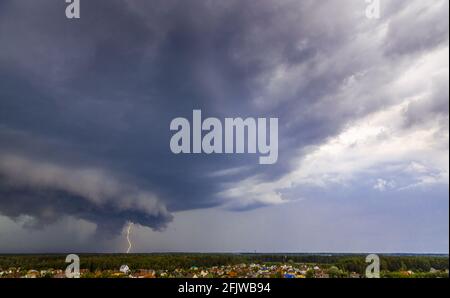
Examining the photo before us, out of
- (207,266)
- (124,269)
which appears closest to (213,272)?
(207,266)

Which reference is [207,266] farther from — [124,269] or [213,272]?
[124,269]

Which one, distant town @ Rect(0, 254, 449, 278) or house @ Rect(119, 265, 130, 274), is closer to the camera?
distant town @ Rect(0, 254, 449, 278)

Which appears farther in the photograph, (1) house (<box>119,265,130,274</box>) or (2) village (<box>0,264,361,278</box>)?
(1) house (<box>119,265,130,274</box>)

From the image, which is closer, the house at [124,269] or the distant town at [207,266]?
the distant town at [207,266]

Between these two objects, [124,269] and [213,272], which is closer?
[213,272]

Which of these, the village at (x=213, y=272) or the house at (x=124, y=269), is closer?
the village at (x=213, y=272)
